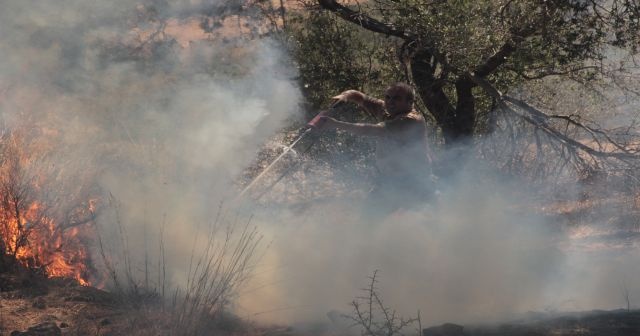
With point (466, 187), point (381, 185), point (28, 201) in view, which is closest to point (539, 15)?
point (466, 187)

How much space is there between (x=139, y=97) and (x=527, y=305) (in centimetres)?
513

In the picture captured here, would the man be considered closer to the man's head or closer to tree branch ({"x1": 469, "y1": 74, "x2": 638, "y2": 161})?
the man's head

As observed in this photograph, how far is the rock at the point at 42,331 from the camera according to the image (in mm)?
4418

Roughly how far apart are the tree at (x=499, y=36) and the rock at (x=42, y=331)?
5.69m

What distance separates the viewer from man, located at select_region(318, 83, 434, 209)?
237 inches

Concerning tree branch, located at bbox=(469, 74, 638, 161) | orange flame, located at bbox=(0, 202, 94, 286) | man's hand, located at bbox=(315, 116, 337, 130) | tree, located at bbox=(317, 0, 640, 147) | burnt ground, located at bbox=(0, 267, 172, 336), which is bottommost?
burnt ground, located at bbox=(0, 267, 172, 336)

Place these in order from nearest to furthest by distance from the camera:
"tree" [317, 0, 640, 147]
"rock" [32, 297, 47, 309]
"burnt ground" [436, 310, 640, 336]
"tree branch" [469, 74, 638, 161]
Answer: "burnt ground" [436, 310, 640, 336], "rock" [32, 297, 47, 309], "tree" [317, 0, 640, 147], "tree branch" [469, 74, 638, 161]

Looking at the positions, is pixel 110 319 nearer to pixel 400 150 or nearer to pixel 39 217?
pixel 39 217

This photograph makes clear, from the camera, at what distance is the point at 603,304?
571cm

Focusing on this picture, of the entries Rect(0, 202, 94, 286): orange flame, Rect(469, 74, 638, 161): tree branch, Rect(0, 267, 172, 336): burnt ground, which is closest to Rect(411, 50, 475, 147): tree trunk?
Rect(469, 74, 638, 161): tree branch

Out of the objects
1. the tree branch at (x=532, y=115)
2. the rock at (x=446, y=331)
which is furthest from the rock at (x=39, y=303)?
the tree branch at (x=532, y=115)

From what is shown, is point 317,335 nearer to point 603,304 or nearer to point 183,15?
point 603,304

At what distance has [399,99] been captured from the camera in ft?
20.0

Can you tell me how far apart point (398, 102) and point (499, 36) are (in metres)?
2.78
